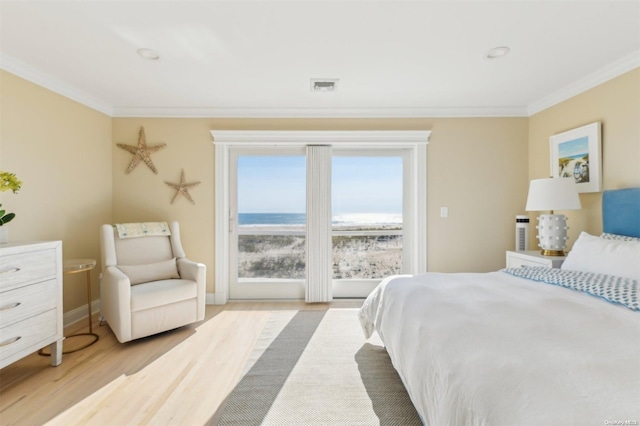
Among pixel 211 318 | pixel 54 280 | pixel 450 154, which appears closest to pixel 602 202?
pixel 450 154

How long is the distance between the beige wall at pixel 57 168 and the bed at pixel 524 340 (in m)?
3.07

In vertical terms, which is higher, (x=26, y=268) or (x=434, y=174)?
(x=434, y=174)

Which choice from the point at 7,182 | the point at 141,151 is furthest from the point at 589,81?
the point at 7,182

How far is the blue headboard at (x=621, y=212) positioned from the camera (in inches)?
90.4

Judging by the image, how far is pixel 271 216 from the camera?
3828mm

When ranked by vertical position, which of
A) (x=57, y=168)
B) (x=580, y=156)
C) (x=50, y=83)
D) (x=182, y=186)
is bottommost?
(x=182, y=186)

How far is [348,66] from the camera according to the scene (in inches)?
99.2

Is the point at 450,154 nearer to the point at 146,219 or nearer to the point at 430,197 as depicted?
the point at 430,197

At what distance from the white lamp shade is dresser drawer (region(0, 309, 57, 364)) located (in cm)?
407

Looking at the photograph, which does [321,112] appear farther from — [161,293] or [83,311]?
[83,311]

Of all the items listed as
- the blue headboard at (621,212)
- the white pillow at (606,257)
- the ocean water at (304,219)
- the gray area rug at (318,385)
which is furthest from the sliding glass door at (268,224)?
the blue headboard at (621,212)

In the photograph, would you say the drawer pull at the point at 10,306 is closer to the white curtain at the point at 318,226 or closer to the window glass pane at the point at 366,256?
the white curtain at the point at 318,226

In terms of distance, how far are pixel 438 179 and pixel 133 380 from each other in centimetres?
351

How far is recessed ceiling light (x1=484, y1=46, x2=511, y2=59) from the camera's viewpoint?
224 cm
